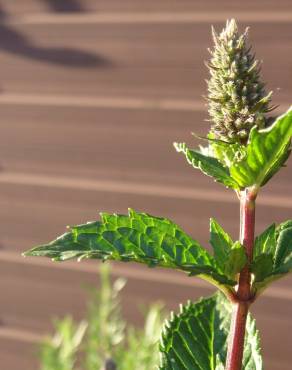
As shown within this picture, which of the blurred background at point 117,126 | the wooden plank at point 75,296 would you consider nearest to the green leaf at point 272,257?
the blurred background at point 117,126

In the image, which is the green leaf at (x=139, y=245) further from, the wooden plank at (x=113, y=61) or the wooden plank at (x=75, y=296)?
the wooden plank at (x=75, y=296)

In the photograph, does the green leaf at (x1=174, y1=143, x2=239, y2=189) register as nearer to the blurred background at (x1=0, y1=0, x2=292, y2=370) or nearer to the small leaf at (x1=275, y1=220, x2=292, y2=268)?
the small leaf at (x1=275, y1=220, x2=292, y2=268)

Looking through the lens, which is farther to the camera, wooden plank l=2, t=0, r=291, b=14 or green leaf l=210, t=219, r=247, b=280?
wooden plank l=2, t=0, r=291, b=14

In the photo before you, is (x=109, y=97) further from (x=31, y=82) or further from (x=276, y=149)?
(x=276, y=149)

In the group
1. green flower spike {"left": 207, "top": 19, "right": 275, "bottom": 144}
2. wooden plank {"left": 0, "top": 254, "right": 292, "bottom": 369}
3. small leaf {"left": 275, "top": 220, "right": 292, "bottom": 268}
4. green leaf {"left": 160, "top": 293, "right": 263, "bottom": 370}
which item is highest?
wooden plank {"left": 0, "top": 254, "right": 292, "bottom": 369}

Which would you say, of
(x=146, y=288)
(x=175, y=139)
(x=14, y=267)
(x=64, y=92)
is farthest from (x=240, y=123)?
(x=14, y=267)

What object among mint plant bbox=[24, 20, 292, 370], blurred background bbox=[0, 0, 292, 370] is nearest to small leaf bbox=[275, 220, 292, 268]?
→ mint plant bbox=[24, 20, 292, 370]
